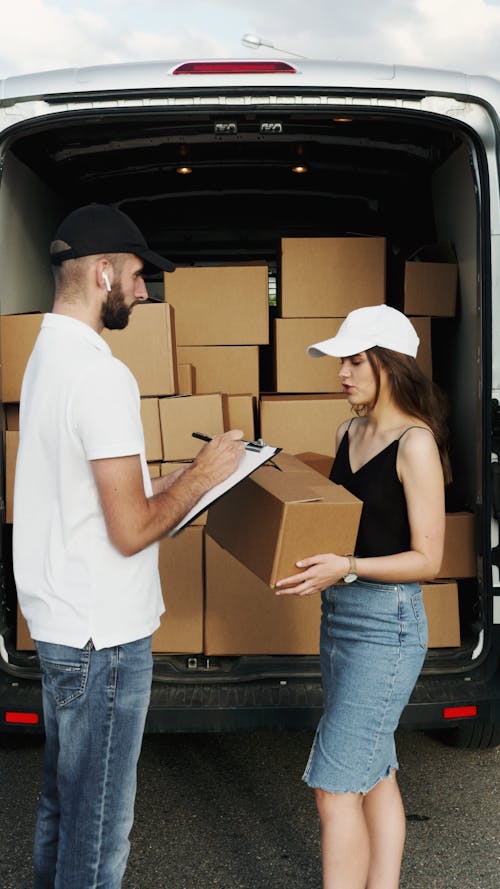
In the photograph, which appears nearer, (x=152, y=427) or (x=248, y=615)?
(x=248, y=615)

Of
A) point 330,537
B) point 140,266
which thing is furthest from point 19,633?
point 140,266

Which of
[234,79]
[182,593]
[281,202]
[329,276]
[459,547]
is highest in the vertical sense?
[234,79]

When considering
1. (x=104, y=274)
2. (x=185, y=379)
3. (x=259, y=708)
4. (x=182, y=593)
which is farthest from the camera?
(x=185, y=379)

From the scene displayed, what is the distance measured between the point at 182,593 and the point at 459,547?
0.93m

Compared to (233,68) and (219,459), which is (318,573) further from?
(233,68)

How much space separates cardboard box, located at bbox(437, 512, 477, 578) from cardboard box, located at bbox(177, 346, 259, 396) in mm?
1092

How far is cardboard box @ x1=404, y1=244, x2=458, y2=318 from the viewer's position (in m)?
3.65

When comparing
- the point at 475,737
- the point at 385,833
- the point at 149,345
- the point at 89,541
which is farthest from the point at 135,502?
the point at 475,737

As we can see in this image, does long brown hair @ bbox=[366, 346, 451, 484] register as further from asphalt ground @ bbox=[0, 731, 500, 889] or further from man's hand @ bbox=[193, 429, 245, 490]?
asphalt ground @ bbox=[0, 731, 500, 889]

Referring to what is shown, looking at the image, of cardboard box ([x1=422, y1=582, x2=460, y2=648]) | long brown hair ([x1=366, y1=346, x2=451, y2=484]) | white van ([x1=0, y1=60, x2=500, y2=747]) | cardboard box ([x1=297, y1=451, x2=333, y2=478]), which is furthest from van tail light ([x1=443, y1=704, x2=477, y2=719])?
long brown hair ([x1=366, y1=346, x2=451, y2=484])

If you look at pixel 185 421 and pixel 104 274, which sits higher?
pixel 104 274

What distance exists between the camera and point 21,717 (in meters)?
2.93

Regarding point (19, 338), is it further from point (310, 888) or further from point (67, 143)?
point (310, 888)

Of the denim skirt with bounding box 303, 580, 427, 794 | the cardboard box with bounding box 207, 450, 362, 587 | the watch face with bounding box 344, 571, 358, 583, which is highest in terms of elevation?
the cardboard box with bounding box 207, 450, 362, 587
